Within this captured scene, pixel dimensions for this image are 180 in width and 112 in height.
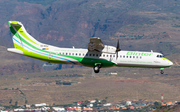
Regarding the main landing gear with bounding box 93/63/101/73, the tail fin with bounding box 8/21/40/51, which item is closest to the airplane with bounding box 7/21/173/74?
the main landing gear with bounding box 93/63/101/73

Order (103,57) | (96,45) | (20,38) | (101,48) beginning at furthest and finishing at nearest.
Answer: (20,38), (103,57), (101,48), (96,45)

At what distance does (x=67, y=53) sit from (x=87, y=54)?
436 cm

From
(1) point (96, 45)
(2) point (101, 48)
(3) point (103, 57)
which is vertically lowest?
(3) point (103, 57)

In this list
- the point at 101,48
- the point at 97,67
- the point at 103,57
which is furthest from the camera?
the point at 103,57

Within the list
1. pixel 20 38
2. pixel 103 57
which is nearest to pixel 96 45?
pixel 103 57

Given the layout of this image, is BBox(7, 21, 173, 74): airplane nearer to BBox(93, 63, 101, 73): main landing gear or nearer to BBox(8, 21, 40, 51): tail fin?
BBox(93, 63, 101, 73): main landing gear

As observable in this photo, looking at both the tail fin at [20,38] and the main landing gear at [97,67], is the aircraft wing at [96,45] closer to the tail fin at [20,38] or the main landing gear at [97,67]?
the main landing gear at [97,67]

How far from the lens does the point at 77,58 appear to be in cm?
7812

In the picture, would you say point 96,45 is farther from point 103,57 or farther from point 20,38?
point 20,38

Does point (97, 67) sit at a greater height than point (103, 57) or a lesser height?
lesser

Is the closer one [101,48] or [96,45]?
[96,45]

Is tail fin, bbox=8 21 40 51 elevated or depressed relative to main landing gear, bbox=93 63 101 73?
elevated

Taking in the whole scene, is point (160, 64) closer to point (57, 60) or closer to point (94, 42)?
point (94, 42)

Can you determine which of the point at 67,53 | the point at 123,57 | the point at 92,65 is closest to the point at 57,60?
the point at 67,53
